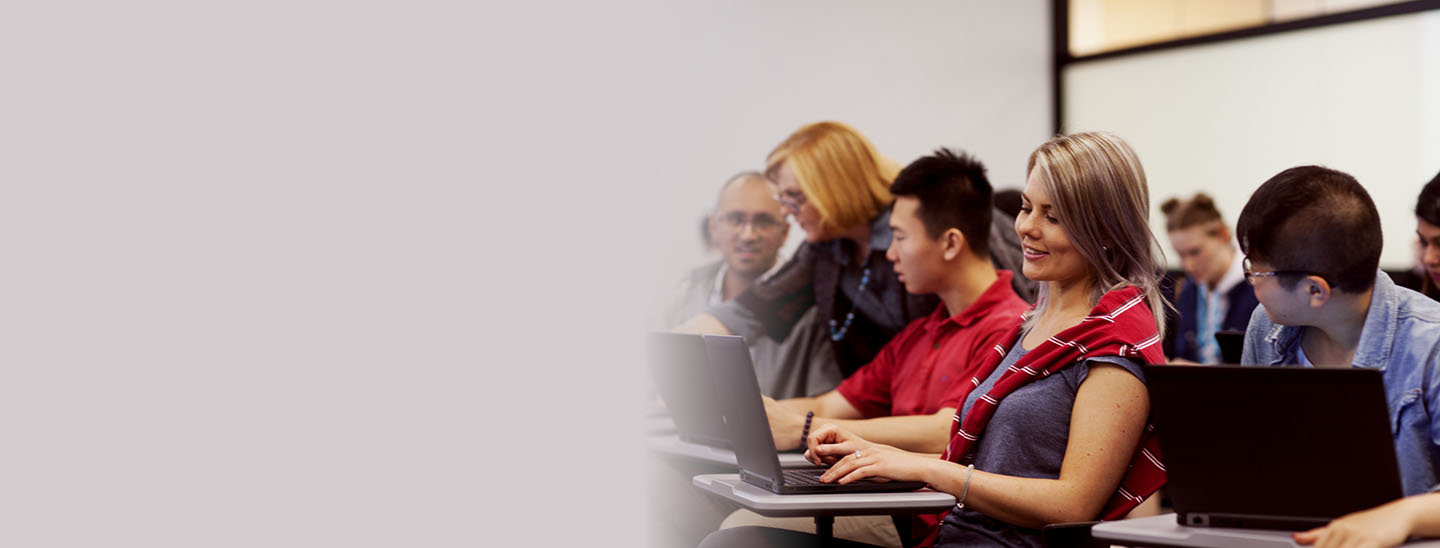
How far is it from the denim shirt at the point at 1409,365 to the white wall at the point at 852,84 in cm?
281

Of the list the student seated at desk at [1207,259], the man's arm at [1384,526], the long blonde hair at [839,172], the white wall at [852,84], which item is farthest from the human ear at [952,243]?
the student seated at desk at [1207,259]

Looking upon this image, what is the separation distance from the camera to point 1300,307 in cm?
162

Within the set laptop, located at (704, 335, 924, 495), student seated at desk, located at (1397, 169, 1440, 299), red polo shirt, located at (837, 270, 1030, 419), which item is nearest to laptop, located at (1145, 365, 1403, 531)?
laptop, located at (704, 335, 924, 495)

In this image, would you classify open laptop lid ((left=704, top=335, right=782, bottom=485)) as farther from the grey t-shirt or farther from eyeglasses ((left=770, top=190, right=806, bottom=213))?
eyeglasses ((left=770, top=190, right=806, bottom=213))

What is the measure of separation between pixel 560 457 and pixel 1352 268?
179 cm

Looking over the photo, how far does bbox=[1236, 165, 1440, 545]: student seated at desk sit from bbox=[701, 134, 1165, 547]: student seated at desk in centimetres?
27

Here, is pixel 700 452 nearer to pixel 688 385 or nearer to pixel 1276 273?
pixel 688 385

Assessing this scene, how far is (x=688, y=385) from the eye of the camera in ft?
8.35

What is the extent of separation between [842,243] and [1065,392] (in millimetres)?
1442


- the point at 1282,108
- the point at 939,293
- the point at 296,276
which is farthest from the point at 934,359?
the point at 1282,108

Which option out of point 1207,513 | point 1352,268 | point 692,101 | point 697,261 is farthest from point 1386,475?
point 692,101

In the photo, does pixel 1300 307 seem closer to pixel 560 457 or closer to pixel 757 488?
pixel 757 488

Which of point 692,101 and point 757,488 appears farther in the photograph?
point 692,101

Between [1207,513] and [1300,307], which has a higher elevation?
[1300,307]
